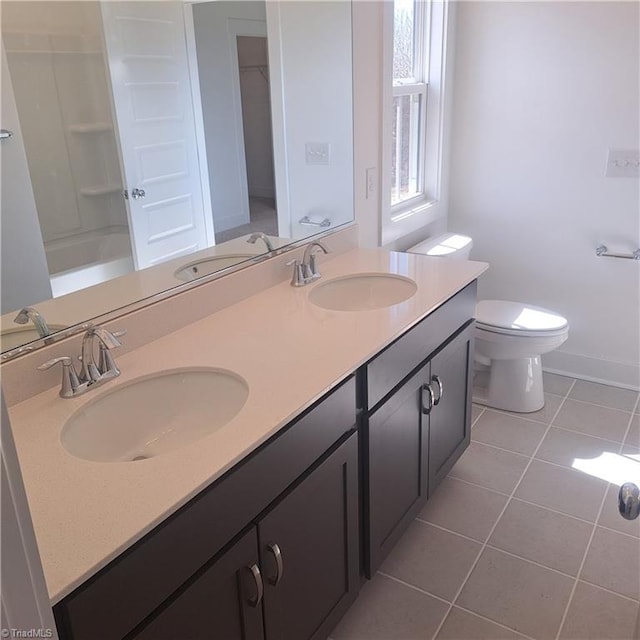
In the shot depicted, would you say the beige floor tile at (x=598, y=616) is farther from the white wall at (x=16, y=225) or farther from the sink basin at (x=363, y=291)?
the white wall at (x=16, y=225)

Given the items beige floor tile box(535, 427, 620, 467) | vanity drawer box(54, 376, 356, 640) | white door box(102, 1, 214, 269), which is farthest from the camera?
beige floor tile box(535, 427, 620, 467)

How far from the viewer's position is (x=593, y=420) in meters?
2.80

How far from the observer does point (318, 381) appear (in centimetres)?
132

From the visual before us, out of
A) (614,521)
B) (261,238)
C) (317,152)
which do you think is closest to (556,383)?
(614,521)

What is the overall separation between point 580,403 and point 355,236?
1.43 meters

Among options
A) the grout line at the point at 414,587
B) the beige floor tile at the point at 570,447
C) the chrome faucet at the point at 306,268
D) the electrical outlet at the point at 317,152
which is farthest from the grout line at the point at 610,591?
the electrical outlet at the point at 317,152

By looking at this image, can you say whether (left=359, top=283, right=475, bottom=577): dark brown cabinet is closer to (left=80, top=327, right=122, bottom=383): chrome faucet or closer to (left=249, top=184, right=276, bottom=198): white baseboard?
(left=80, top=327, right=122, bottom=383): chrome faucet

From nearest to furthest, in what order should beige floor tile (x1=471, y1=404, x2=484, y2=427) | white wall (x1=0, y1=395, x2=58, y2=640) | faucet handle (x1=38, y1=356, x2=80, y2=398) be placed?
white wall (x1=0, y1=395, x2=58, y2=640)
faucet handle (x1=38, y1=356, x2=80, y2=398)
beige floor tile (x1=471, y1=404, x2=484, y2=427)

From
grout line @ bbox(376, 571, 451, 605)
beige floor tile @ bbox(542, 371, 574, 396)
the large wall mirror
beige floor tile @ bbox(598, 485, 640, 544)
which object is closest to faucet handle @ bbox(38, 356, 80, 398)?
the large wall mirror

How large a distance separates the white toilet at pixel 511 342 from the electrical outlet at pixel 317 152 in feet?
2.52

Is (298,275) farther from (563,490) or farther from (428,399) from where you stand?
(563,490)

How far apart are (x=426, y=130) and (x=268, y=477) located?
2.40 m

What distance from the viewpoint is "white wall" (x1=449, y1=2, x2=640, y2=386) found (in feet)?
9.00

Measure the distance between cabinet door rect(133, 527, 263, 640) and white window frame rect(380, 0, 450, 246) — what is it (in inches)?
70.5
